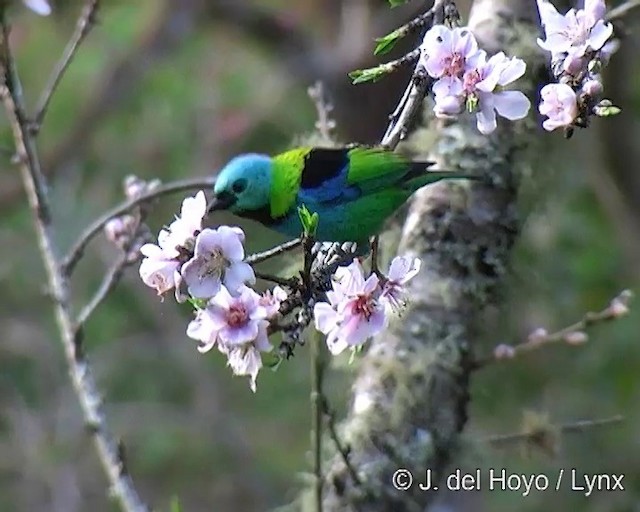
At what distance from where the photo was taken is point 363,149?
4.75 ft

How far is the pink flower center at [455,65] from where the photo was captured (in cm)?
104

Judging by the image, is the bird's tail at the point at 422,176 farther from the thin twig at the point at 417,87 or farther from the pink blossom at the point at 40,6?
the pink blossom at the point at 40,6

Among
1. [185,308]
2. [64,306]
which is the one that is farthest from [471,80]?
[185,308]

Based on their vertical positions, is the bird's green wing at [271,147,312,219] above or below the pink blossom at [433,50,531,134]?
below

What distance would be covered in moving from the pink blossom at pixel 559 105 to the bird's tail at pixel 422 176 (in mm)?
429

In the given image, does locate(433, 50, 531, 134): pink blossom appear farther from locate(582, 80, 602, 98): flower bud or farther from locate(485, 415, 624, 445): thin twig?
locate(485, 415, 624, 445): thin twig

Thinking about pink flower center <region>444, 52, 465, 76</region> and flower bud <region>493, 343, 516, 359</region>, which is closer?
pink flower center <region>444, 52, 465, 76</region>

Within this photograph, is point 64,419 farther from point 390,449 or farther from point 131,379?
point 390,449

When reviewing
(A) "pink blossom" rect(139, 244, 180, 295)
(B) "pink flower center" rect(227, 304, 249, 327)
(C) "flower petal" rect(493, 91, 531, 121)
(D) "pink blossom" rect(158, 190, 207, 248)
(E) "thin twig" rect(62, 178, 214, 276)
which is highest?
(C) "flower petal" rect(493, 91, 531, 121)

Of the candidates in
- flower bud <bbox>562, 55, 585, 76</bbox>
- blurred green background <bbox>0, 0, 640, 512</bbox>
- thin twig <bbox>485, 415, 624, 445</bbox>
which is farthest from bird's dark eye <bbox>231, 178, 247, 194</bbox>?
blurred green background <bbox>0, 0, 640, 512</bbox>

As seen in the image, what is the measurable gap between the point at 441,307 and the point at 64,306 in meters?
0.60

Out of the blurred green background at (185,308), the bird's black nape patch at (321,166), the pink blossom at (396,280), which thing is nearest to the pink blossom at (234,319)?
the pink blossom at (396,280)

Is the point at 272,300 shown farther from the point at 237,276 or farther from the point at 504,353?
the point at 504,353

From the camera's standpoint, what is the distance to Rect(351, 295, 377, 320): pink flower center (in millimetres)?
1061
